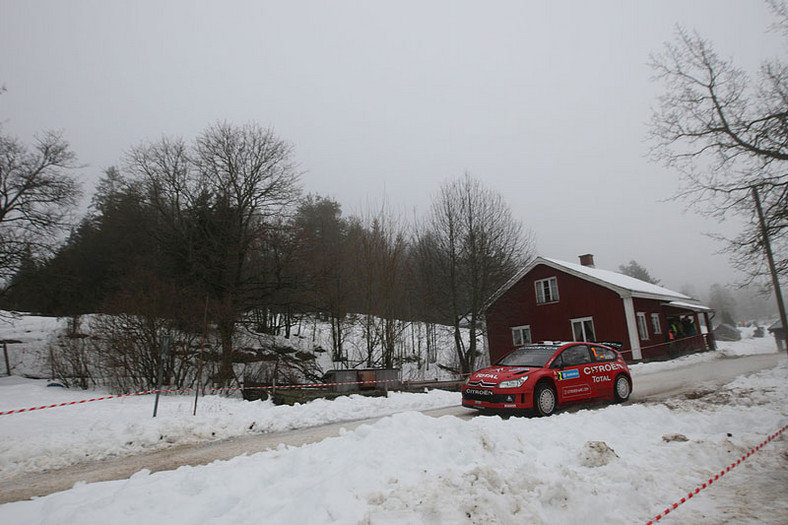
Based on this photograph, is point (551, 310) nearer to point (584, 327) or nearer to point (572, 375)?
point (584, 327)

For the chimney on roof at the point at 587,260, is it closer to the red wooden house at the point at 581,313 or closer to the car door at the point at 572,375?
the red wooden house at the point at 581,313

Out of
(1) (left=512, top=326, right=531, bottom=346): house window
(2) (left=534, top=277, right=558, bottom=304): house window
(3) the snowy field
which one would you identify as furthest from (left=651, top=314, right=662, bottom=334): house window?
(3) the snowy field

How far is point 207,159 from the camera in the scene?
25.6 m

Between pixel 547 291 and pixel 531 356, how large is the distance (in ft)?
67.8

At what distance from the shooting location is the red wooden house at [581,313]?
85.9 feet

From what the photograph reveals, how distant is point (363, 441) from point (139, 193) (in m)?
26.8

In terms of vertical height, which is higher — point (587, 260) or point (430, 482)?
point (587, 260)

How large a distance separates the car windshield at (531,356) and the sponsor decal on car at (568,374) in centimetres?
47

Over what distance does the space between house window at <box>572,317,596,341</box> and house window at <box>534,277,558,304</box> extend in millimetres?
2046

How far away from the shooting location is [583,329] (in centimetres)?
2775

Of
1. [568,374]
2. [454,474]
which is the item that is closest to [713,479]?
[454,474]

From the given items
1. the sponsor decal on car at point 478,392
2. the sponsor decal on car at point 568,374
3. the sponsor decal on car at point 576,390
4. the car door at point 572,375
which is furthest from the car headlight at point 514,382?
the sponsor decal on car at point 576,390

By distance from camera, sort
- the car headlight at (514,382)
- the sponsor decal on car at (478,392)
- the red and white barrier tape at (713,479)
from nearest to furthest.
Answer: the red and white barrier tape at (713,479) → the car headlight at (514,382) → the sponsor decal on car at (478,392)

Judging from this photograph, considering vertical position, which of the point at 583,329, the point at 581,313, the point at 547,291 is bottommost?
the point at 583,329
